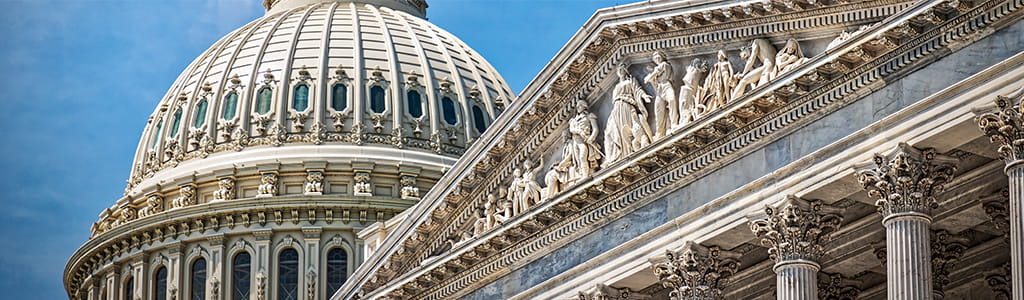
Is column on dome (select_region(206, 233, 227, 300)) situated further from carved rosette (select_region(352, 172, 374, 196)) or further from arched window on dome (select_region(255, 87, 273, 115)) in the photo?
carved rosette (select_region(352, 172, 374, 196))

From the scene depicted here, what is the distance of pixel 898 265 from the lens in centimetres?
4572

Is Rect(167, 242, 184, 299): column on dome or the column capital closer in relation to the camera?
the column capital

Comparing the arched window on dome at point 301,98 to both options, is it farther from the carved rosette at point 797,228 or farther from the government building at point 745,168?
the carved rosette at point 797,228

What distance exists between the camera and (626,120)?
54469 millimetres

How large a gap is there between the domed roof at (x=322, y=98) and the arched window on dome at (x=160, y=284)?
3.71 meters

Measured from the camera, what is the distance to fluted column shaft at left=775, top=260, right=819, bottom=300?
48.7 metres

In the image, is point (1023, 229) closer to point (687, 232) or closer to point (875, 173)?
point (875, 173)

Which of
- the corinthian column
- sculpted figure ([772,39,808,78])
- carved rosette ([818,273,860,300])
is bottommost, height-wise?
the corinthian column

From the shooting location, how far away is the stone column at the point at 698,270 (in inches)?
2037

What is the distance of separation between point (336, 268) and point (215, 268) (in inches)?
208

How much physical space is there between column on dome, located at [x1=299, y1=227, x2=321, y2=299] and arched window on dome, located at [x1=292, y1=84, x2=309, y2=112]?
539 centimetres

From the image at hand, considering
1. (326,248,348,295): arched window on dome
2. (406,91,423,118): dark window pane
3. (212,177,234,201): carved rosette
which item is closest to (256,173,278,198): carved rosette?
(212,177,234,201): carved rosette

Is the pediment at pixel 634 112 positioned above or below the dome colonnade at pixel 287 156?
below

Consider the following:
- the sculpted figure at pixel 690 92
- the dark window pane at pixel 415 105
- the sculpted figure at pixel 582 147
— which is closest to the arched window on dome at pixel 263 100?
the dark window pane at pixel 415 105
